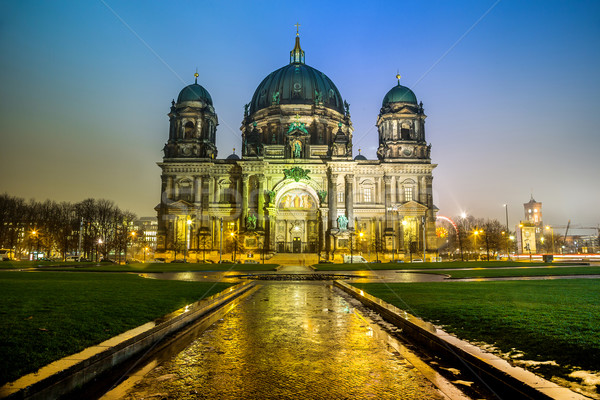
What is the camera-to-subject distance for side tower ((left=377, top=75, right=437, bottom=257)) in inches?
2437

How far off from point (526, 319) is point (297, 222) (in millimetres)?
56726

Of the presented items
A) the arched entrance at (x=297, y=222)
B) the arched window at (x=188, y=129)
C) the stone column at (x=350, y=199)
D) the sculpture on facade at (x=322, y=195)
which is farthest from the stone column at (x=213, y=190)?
the stone column at (x=350, y=199)

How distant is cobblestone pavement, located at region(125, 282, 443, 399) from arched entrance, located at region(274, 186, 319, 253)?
54232 mm

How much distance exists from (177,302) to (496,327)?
881 centimetres

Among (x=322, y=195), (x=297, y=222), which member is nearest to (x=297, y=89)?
(x=322, y=195)

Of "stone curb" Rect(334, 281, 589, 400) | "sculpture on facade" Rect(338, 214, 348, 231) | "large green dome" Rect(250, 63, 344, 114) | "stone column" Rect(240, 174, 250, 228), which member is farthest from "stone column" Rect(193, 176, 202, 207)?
"stone curb" Rect(334, 281, 589, 400)

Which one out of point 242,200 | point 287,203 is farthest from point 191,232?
point 287,203

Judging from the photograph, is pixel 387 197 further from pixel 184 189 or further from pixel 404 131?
pixel 184 189

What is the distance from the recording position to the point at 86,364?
5.56 metres

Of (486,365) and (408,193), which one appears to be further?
(408,193)

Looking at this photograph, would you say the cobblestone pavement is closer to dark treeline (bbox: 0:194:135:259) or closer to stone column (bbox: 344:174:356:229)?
stone column (bbox: 344:174:356:229)

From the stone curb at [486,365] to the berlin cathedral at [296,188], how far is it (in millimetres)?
Result: 50974

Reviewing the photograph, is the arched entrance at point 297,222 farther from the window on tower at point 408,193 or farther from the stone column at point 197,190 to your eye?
the window on tower at point 408,193

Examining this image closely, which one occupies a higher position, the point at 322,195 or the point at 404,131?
the point at 404,131
